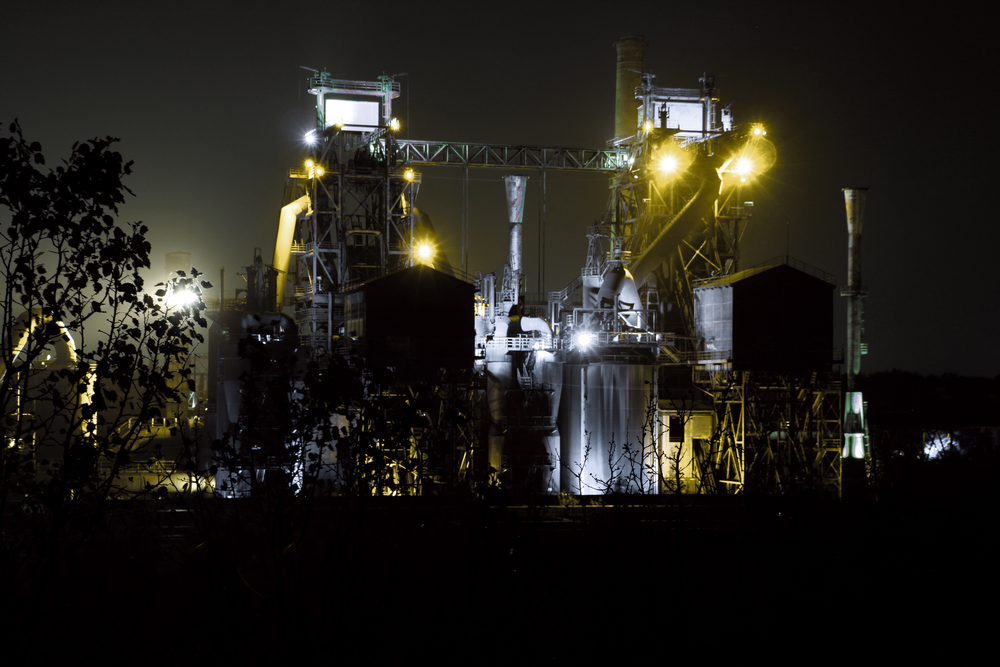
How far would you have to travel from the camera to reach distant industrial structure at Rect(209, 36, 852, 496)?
3884cm

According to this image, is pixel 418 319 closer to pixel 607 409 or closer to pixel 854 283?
pixel 607 409

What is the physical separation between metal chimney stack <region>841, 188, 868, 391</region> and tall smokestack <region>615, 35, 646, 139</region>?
13.4 m

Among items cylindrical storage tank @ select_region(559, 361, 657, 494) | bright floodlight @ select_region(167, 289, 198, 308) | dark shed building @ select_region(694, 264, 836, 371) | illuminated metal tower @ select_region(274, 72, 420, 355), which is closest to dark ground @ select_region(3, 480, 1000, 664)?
bright floodlight @ select_region(167, 289, 198, 308)

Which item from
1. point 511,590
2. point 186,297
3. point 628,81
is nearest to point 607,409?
point 186,297

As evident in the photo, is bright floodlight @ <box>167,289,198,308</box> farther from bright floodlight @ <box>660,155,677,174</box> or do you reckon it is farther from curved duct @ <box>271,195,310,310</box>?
bright floodlight @ <box>660,155,677,174</box>

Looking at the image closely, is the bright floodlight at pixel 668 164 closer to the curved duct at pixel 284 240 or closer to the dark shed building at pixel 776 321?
the dark shed building at pixel 776 321

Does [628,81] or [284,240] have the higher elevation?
[628,81]

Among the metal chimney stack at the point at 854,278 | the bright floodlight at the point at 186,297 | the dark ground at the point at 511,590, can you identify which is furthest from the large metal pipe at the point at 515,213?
the dark ground at the point at 511,590

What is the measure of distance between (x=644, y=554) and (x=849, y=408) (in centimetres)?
3033

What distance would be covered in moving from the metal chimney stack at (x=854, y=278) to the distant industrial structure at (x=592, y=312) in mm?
191

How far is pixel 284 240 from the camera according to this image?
1906 inches

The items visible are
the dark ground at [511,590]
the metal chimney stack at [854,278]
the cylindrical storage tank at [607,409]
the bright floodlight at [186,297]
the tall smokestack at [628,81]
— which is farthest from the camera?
the tall smokestack at [628,81]

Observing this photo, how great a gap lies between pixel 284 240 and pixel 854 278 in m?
29.4

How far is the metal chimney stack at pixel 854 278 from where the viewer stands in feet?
157
